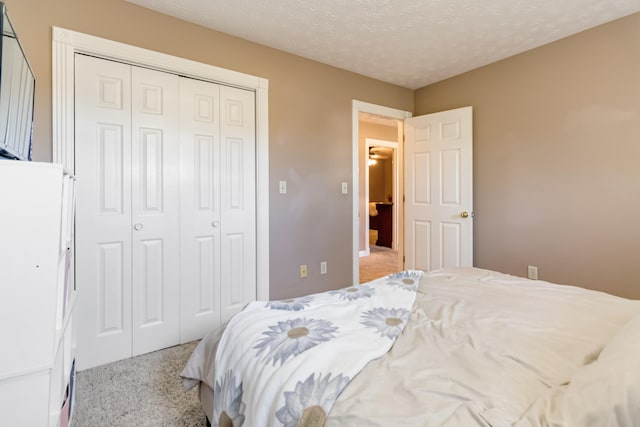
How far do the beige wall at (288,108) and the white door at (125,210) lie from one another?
0.69 feet

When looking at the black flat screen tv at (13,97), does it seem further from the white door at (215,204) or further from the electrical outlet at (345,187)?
the electrical outlet at (345,187)

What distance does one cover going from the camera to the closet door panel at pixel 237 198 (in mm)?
2568

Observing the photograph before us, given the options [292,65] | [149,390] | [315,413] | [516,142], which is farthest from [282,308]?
[516,142]

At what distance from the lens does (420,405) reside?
28.2 inches

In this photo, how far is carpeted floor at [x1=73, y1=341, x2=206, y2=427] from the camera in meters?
1.54

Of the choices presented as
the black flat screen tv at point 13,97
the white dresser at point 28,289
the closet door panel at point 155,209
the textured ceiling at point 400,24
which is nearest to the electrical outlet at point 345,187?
the textured ceiling at point 400,24

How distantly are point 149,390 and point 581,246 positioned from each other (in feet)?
10.9

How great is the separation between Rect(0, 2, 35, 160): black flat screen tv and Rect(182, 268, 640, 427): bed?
3.58 feet

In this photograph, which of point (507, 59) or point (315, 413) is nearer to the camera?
point (315, 413)

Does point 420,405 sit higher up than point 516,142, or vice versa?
point 516,142

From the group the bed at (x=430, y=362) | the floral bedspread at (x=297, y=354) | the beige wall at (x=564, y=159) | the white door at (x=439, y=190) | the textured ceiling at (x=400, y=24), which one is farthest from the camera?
the white door at (x=439, y=190)

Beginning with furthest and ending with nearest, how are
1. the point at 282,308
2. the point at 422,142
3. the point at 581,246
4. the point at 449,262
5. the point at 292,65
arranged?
the point at 422,142, the point at 449,262, the point at 292,65, the point at 581,246, the point at 282,308

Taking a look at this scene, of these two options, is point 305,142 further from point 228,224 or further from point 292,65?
point 228,224

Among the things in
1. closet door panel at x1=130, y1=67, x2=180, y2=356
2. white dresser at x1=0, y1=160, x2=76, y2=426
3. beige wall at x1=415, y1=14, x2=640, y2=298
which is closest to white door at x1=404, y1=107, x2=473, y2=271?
beige wall at x1=415, y1=14, x2=640, y2=298
